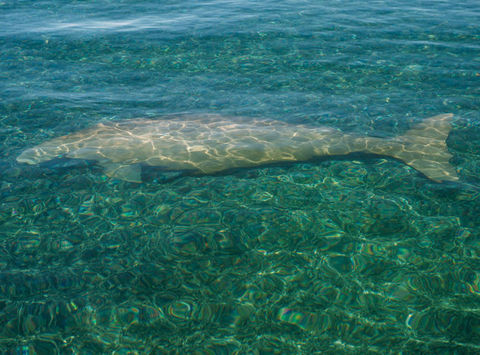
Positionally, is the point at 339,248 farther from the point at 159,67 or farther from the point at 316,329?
the point at 159,67

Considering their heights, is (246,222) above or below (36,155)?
below

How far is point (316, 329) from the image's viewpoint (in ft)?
17.0

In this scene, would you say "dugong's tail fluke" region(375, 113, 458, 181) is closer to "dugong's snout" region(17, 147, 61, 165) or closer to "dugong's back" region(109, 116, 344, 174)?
"dugong's back" region(109, 116, 344, 174)

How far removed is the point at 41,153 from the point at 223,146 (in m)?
3.94

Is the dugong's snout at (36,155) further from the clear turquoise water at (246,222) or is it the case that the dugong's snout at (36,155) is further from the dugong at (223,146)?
the clear turquoise water at (246,222)

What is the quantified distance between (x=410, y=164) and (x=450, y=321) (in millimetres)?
3860

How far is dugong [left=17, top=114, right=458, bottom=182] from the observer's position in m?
8.31

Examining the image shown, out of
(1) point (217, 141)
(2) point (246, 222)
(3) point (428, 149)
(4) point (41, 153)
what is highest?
(1) point (217, 141)

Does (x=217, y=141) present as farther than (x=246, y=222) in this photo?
Yes

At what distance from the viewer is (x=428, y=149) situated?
341 inches

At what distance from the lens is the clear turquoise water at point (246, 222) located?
17.2 ft

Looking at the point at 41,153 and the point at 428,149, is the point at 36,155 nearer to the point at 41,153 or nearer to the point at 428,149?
the point at 41,153

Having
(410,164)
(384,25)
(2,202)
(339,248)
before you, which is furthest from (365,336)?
(384,25)

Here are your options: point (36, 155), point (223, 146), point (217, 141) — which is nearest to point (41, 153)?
point (36, 155)
